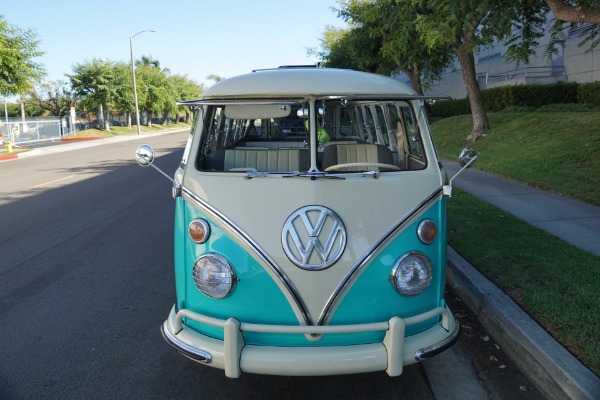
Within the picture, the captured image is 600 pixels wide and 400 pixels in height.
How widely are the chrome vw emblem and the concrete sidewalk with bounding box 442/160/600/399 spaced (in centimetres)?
163

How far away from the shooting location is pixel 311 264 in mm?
3066

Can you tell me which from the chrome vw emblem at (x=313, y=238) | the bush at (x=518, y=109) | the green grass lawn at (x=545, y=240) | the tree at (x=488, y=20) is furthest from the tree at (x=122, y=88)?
the chrome vw emblem at (x=313, y=238)

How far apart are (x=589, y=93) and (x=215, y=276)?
1925cm

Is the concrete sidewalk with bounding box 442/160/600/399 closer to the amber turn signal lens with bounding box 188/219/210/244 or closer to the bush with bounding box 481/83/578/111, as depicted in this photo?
the amber turn signal lens with bounding box 188/219/210/244

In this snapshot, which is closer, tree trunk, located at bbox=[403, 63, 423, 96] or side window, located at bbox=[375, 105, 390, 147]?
side window, located at bbox=[375, 105, 390, 147]

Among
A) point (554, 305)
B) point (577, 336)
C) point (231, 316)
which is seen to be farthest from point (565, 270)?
point (231, 316)

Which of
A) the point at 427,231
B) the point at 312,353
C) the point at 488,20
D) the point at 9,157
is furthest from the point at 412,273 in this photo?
the point at 9,157

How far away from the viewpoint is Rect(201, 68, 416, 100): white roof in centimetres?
348

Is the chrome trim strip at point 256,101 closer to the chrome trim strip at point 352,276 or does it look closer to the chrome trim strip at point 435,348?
the chrome trim strip at point 352,276

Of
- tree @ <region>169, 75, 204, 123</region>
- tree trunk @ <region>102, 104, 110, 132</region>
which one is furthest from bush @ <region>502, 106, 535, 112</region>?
tree @ <region>169, 75, 204, 123</region>

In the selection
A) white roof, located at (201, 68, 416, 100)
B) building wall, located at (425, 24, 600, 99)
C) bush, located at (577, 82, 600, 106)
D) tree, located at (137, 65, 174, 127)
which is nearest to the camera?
white roof, located at (201, 68, 416, 100)

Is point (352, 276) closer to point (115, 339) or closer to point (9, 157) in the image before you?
point (115, 339)

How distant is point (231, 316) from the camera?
3156 millimetres

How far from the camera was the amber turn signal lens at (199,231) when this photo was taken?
3213 millimetres
